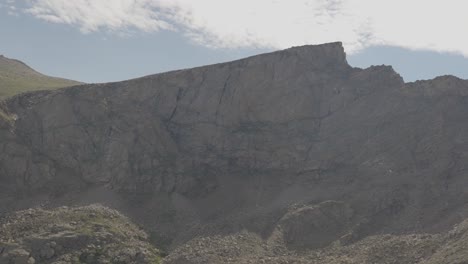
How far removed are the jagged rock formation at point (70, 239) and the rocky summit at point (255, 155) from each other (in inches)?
51.6

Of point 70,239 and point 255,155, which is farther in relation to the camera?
point 255,155

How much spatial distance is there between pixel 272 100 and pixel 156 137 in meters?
19.3

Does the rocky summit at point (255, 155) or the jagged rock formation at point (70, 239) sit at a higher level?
the rocky summit at point (255, 155)

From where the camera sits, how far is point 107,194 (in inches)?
3228

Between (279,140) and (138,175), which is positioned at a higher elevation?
(279,140)

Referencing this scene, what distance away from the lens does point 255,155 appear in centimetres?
8925

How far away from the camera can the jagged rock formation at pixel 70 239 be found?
61.8 meters

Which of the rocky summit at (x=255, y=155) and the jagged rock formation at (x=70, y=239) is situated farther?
the rocky summit at (x=255, y=155)

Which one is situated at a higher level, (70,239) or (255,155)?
(255,155)

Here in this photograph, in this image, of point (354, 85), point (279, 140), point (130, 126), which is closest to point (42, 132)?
point (130, 126)

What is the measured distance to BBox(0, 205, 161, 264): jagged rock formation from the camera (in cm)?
6181

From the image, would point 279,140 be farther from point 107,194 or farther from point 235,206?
point 107,194

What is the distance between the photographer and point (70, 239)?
63906mm

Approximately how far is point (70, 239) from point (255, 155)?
112 feet
